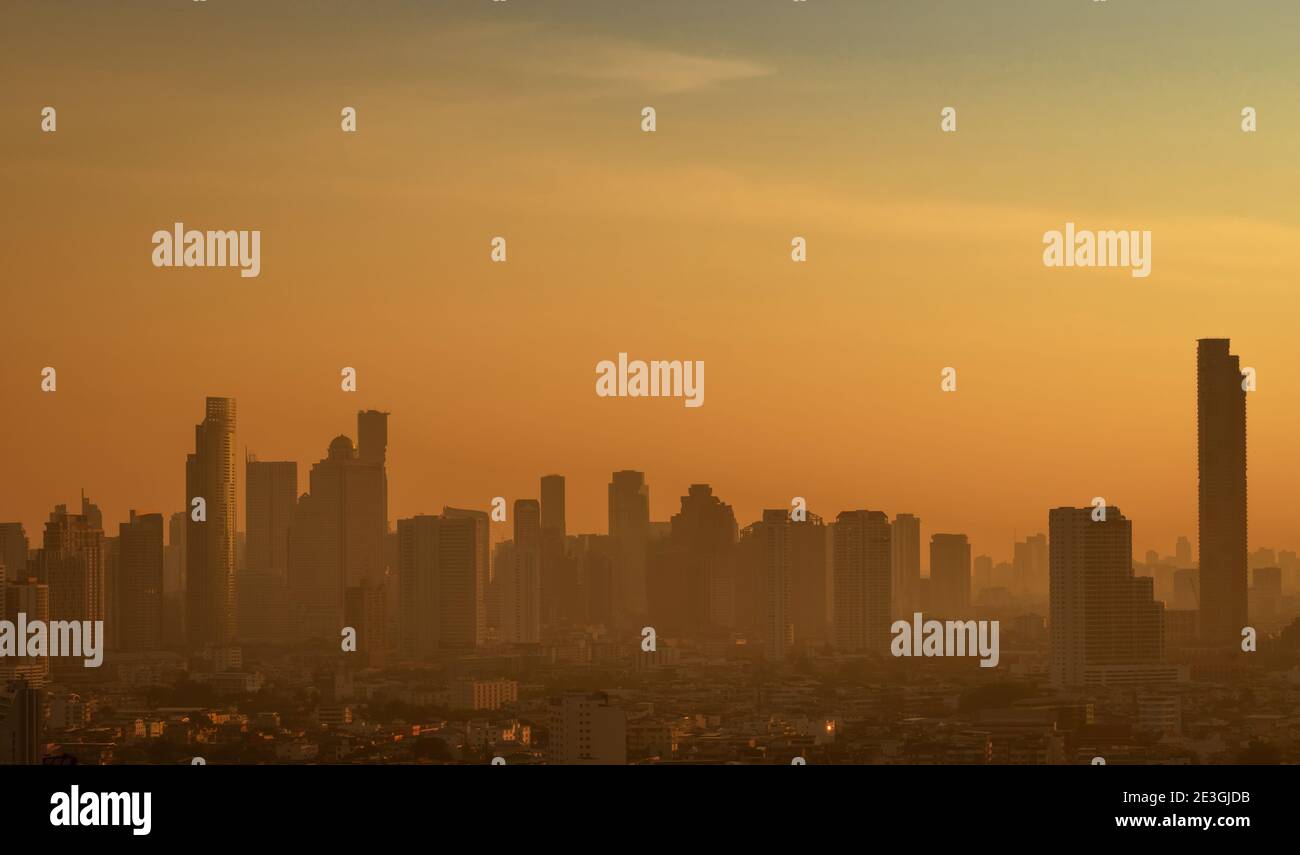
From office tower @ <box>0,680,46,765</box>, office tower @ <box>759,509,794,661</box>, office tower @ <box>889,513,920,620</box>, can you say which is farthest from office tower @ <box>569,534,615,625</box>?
office tower @ <box>0,680,46,765</box>

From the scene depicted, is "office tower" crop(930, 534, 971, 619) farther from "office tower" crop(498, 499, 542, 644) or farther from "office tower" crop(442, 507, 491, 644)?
"office tower" crop(442, 507, 491, 644)

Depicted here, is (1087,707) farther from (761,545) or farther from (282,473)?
(282,473)

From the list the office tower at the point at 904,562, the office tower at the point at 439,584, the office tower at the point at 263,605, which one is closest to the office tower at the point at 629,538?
the office tower at the point at 439,584

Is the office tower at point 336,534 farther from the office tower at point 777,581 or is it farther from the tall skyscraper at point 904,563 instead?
the tall skyscraper at point 904,563

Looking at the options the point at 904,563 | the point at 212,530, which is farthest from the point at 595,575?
the point at 212,530
